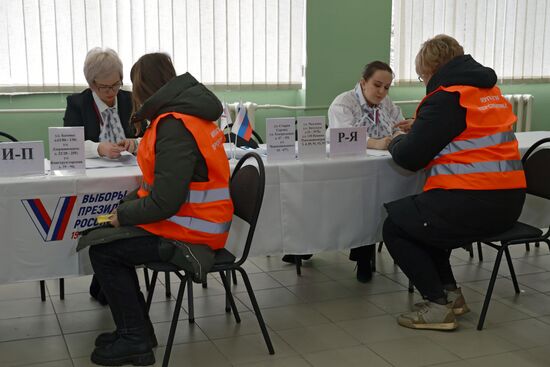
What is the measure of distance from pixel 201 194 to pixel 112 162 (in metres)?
0.71

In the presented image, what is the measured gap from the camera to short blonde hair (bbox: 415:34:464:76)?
2674 mm

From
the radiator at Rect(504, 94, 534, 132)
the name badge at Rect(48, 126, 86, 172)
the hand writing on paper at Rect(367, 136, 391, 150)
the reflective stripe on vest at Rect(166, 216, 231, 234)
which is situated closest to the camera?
the reflective stripe on vest at Rect(166, 216, 231, 234)

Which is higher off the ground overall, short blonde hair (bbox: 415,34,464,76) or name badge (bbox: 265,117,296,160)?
short blonde hair (bbox: 415,34,464,76)

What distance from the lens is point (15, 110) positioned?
14.1 ft

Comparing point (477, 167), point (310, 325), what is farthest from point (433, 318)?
point (477, 167)

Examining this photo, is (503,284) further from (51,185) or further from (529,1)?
(529,1)

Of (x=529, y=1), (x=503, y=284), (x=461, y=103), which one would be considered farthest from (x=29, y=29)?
(x=529, y=1)

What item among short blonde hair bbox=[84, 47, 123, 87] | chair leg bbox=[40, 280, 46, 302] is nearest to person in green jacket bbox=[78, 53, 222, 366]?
short blonde hair bbox=[84, 47, 123, 87]

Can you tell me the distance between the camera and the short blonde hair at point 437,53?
8.77 ft

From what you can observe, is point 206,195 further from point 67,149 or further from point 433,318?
point 433,318

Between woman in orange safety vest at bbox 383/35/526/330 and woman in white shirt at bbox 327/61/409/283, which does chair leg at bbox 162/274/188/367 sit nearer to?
woman in orange safety vest at bbox 383/35/526/330

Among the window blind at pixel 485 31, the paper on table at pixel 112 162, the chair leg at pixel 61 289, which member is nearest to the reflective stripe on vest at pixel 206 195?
the paper on table at pixel 112 162

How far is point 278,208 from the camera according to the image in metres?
2.68

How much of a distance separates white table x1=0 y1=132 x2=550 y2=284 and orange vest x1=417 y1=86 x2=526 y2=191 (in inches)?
14.1
